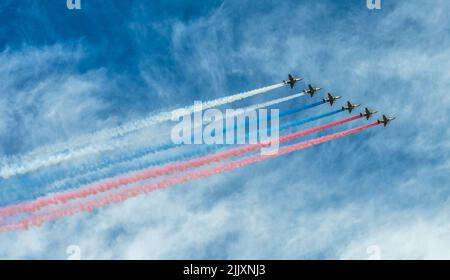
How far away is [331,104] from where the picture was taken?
580 feet

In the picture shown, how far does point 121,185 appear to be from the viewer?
464 ft

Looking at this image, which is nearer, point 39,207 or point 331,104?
point 39,207

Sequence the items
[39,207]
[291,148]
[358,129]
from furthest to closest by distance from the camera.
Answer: [358,129]
[291,148]
[39,207]

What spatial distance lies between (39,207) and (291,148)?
52992mm
